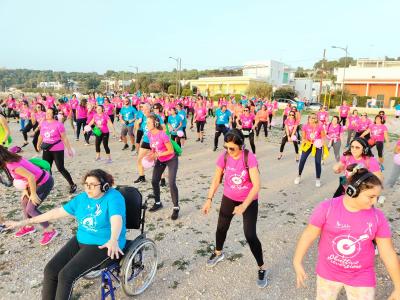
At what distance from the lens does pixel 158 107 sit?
8664 mm

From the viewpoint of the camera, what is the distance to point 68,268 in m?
2.79

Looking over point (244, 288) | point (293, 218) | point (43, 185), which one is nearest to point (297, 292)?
point (244, 288)

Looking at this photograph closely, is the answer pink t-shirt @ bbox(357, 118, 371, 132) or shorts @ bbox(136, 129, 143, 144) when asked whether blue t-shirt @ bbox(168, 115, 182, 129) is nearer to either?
shorts @ bbox(136, 129, 143, 144)

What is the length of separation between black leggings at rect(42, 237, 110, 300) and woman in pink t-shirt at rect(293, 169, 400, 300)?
1803mm

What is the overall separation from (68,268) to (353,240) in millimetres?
2357

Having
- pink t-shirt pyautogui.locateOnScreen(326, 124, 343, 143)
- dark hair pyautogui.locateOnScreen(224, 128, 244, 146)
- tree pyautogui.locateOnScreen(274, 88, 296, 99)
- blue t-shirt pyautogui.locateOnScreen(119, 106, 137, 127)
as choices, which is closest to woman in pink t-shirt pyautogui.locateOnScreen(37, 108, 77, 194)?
dark hair pyautogui.locateOnScreen(224, 128, 244, 146)

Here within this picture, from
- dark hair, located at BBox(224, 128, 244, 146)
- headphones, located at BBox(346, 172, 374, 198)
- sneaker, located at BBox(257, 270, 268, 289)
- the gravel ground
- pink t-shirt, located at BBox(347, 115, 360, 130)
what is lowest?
the gravel ground

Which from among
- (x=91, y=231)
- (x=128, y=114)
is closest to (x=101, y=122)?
(x=128, y=114)

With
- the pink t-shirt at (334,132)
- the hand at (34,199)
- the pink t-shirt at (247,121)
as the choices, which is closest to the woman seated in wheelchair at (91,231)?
the hand at (34,199)

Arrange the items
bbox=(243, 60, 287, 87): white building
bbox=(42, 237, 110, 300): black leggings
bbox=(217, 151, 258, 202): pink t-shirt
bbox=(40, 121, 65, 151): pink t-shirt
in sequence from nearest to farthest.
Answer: bbox=(42, 237, 110, 300): black leggings → bbox=(217, 151, 258, 202): pink t-shirt → bbox=(40, 121, 65, 151): pink t-shirt → bbox=(243, 60, 287, 87): white building

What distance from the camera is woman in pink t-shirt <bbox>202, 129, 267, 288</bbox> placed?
3.41 metres

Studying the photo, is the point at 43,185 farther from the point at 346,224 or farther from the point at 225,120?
the point at 225,120

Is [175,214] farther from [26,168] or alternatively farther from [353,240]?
[353,240]

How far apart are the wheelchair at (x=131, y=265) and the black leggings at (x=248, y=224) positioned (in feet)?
2.86
